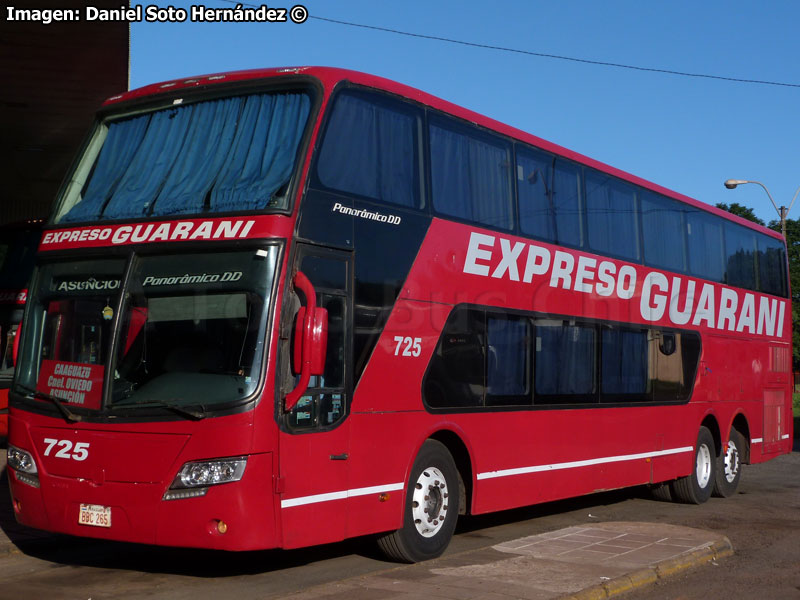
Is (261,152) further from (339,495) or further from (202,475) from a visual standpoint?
(339,495)

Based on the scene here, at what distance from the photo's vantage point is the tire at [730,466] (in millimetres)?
16016

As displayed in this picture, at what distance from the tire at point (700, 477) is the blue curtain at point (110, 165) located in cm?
967

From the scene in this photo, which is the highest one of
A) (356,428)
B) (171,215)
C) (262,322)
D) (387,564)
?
(171,215)

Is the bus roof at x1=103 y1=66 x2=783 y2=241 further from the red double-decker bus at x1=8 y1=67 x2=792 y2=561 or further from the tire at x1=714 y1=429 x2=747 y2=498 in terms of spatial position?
the tire at x1=714 y1=429 x2=747 y2=498

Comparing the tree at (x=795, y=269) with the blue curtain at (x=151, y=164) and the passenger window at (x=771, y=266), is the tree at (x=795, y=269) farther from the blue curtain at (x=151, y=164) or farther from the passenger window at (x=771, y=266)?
the blue curtain at (x=151, y=164)

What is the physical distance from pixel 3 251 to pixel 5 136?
8628 millimetres

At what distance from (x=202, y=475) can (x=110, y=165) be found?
3163 mm

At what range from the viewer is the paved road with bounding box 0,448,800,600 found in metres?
8.12

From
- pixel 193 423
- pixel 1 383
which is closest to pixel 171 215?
pixel 193 423

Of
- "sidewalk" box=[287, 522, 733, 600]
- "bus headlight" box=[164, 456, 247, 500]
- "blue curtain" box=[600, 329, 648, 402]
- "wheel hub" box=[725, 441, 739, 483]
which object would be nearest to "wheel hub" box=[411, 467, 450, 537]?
"sidewalk" box=[287, 522, 733, 600]

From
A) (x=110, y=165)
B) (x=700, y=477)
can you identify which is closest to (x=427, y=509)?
(x=110, y=165)

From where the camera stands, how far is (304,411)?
8.04 meters

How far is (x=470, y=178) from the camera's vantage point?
10.4 meters

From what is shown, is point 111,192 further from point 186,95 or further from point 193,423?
point 193,423
